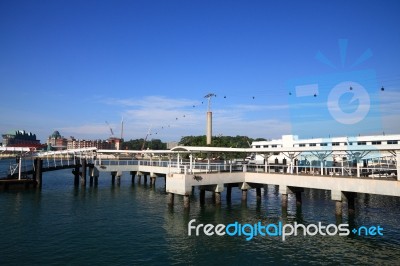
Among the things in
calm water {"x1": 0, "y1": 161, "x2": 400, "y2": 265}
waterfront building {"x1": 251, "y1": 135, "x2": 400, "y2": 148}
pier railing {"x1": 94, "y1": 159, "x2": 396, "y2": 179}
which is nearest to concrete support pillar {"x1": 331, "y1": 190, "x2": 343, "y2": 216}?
calm water {"x1": 0, "y1": 161, "x2": 400, "y2": 265}

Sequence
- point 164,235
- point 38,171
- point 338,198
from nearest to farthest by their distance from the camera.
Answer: point 164,235
point 338,198
point 38,171

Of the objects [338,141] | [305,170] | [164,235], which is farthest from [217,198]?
[338,141]

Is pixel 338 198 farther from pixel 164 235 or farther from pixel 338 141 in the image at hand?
pixel 338 141

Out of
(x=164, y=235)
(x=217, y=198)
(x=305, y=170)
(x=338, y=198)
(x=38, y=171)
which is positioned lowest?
(x=164, y=235)

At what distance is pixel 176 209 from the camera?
37.7 metres

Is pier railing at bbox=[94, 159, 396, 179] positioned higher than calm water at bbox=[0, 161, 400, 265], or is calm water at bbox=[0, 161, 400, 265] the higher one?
pier railing at bbox=[94, 159, 396, 179]

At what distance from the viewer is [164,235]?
26969mm

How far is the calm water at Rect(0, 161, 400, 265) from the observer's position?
854 inches

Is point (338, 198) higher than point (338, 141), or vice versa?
point (338, 141)

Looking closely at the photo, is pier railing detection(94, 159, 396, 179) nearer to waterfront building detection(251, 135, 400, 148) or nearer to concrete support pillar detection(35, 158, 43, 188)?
concrete support pillar detection(35, 158, 43, 188)

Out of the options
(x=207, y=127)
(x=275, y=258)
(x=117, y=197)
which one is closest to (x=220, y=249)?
(x=275, y=258)

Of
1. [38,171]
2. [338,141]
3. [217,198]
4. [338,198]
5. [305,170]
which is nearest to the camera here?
[338,198]

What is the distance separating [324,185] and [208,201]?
16.5 meters

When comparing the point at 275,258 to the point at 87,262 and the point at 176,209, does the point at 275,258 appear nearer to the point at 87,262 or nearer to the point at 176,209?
the point at 87,262
